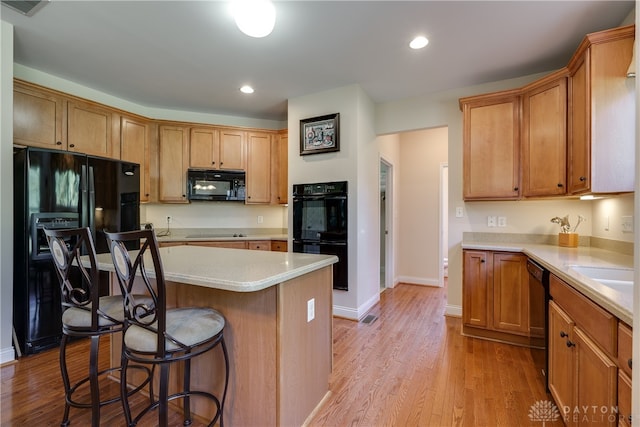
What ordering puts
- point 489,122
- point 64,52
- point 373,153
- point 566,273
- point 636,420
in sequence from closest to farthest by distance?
point 636,420
point 566,273
point 64,52
point 489,122
point 373,153

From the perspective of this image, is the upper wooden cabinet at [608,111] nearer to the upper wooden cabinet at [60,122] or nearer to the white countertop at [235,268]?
the white countertop at [235,268]

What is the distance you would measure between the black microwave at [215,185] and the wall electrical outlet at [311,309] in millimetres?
2877

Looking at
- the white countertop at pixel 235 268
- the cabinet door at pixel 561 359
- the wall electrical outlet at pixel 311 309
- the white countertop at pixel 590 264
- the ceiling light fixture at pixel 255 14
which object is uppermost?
the ceiling light fixture at pixel 255 14

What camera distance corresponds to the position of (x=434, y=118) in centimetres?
339

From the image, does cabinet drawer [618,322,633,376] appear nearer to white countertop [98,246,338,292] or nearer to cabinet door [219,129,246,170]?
white countertop [98,246,338,292]

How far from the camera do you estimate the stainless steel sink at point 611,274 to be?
1482 millimetres

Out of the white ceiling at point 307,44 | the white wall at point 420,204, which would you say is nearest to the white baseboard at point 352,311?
the white wall at point 420,204

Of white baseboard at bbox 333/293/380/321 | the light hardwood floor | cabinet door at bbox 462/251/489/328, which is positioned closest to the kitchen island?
the light hardwood floor

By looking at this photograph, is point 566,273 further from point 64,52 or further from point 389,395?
point 64,52

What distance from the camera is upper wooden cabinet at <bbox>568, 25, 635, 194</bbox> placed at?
71.3 inches

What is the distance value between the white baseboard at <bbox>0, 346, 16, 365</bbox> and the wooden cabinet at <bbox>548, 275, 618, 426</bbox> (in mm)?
3687

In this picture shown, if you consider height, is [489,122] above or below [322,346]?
above

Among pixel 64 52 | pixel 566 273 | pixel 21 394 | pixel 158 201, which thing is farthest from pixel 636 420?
pixel 158 201

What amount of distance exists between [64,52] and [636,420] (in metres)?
4.10
